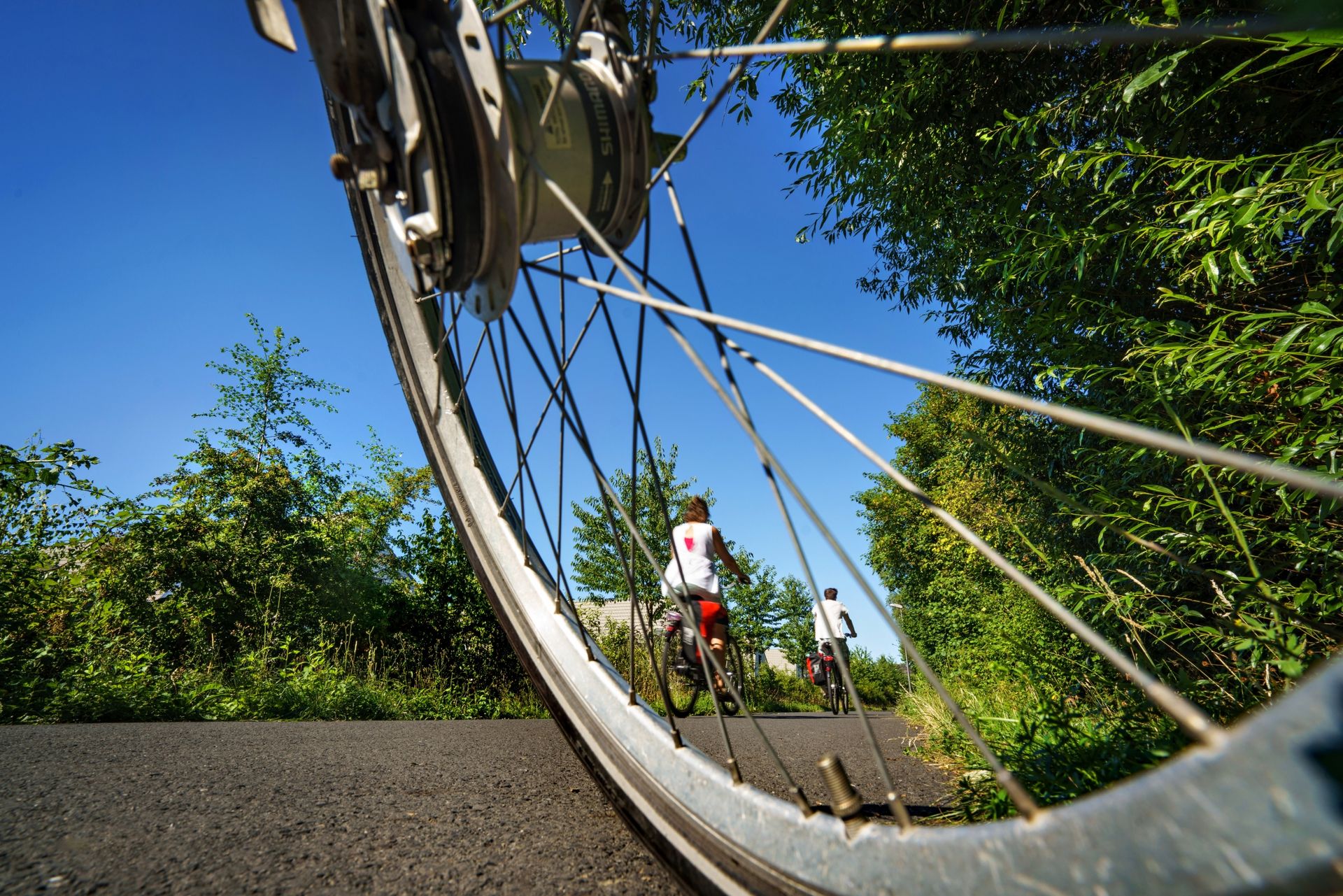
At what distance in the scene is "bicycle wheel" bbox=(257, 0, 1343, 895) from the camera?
0.37 meters

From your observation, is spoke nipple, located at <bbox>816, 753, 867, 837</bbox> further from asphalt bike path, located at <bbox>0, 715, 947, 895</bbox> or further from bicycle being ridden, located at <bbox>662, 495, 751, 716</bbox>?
bicycle being ridden, located at <bbox>662, 495, 751, 716</bbox>

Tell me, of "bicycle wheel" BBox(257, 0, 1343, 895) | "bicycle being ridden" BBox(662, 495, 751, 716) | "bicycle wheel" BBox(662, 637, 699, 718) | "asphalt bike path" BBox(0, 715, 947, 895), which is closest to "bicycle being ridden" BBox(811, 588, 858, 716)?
"bicycle wheel" BBox(662, 637, 699, 718)

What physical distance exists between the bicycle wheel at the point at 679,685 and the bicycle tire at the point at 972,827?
165 inches

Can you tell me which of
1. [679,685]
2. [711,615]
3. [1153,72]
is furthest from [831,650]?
[1153,72]

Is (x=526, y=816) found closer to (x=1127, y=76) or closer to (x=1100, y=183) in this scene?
(x=1127, y=76)

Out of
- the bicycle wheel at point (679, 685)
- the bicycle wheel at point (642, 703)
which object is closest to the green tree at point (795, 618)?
the bicycle wheel at point (679, 685)

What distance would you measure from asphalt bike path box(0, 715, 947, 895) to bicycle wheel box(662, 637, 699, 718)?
3270mm

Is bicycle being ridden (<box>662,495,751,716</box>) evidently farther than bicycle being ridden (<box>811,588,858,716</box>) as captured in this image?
No

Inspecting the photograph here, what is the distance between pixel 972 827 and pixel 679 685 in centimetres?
821

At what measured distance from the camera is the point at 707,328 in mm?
969

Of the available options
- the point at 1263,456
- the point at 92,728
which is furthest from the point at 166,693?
the point at 1263,456

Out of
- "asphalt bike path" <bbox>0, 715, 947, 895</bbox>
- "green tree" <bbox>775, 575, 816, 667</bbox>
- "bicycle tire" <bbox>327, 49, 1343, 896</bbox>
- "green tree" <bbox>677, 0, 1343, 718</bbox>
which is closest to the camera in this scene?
"bicycle tire" <bbox>327, 49, 1343, 896</bbox>

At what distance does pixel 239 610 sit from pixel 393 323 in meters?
13.6

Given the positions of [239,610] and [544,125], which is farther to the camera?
[239,610]
